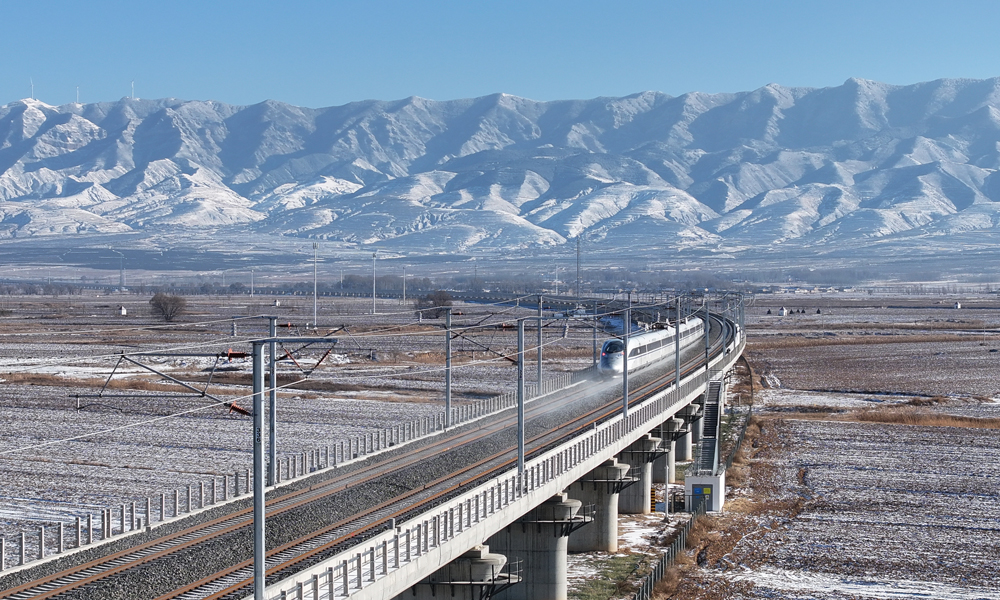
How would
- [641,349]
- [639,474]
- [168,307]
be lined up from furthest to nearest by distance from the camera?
[168,307] → [641,349] → [639,474]

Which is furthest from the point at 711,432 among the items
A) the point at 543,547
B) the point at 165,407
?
the point at 165,407

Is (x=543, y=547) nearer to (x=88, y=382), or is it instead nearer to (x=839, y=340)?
(x=88, y=382)

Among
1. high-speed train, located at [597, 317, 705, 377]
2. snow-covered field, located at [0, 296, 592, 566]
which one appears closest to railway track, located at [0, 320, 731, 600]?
snow-covered field, located at [0, 296, 592, 566]

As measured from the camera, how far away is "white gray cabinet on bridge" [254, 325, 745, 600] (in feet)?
60.3

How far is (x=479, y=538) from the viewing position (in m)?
22.9

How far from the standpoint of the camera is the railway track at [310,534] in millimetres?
19312

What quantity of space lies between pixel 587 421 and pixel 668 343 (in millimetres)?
34857

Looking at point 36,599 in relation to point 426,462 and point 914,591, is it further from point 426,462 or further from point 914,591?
point 914,591

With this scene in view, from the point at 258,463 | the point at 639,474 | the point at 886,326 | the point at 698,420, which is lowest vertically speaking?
the point at 698,420

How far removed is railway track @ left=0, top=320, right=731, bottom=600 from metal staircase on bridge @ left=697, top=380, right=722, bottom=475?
4.94 metres

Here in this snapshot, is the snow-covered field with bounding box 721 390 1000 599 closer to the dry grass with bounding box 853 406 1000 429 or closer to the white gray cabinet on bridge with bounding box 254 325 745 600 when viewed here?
the dry grass with bounding box 853 406 1000 429

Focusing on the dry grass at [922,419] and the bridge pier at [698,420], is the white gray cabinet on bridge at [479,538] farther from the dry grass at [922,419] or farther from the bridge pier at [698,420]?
the dry grass at [922,419]

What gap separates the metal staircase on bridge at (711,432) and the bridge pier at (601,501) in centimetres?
549

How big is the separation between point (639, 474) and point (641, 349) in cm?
2566
